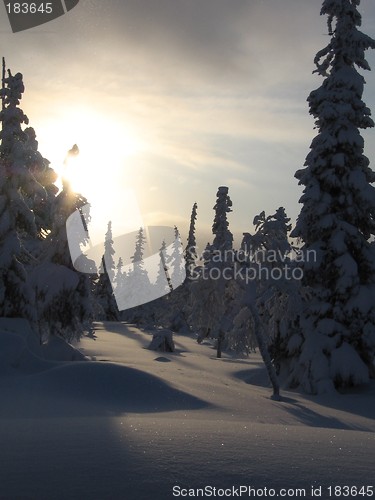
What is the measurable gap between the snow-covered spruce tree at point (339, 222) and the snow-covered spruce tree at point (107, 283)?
53.0 meters

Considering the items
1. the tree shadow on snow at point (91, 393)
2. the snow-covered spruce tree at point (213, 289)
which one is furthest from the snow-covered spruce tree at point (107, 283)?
the tree shadow on snow at point (91, 393)

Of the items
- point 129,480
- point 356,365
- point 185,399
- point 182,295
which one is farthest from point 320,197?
point 182,295

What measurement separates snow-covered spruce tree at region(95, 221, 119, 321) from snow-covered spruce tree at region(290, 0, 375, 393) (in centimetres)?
5295

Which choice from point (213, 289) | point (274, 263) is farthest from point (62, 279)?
point (274, 263)

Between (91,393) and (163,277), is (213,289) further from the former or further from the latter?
(163,277)

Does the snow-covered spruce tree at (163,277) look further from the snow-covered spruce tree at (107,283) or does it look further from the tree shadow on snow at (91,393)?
the tree shadow on snow at (91,393)

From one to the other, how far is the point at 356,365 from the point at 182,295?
151 ft

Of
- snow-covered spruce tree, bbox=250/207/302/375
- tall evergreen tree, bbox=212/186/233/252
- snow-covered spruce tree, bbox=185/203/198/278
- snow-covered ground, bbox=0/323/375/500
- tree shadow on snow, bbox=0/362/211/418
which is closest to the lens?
snow-covered ground, bbox=0/323/375/500

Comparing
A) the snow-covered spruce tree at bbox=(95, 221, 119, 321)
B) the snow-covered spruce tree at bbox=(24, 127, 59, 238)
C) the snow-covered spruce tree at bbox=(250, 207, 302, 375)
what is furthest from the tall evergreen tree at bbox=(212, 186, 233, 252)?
the snow-covered spruce tree at bbox=(95, 221, 119, 321)

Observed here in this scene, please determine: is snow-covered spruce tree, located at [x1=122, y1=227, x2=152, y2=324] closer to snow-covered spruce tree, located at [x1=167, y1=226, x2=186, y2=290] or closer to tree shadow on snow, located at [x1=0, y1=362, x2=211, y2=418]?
snow-covered spruce tree, located at [x1=167, y1=226, x2=186, y2=290]

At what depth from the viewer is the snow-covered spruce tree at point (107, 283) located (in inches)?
2906

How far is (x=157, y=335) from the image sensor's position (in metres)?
34.5

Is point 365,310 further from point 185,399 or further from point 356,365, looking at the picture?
point 185,399

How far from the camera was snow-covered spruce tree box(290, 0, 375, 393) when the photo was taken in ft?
61.7
